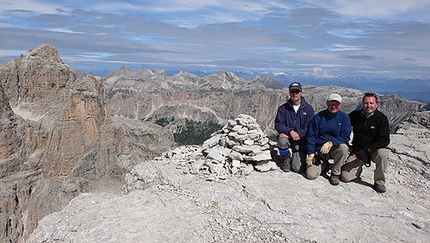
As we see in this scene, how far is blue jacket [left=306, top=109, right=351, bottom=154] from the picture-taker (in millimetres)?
13023

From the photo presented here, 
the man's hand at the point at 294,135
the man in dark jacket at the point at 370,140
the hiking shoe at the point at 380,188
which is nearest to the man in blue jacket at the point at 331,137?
the man in dark jacket at the point at 370,140

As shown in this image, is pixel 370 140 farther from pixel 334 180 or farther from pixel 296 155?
pixel 296 155

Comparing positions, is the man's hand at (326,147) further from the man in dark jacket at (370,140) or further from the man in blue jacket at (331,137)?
the man in dark jacket at (370,140)

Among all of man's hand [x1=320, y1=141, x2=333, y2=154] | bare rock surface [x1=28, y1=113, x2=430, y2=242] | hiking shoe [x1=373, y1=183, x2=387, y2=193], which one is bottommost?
bare rock surface [x1=28, y1=113, x2=430, y2=242]

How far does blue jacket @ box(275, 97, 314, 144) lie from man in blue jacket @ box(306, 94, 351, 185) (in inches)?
25.3

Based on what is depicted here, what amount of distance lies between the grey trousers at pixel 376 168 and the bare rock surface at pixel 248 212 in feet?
1.46

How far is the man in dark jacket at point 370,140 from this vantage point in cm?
1239

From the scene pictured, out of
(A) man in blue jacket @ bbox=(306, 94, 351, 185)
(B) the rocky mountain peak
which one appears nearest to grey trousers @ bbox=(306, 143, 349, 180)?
(A) man in blue jacket @ bbox=(306, 94, 351, 185)

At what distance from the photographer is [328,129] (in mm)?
13164

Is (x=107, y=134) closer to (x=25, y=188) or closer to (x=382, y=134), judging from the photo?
(x=25, y=188)

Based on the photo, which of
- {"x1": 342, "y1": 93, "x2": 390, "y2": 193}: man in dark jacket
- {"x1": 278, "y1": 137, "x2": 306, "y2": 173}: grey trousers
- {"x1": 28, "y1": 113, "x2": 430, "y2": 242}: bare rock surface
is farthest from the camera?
{"x1": 278, "y1": 137, "x2": 306, "y2": 173}: grey trousers

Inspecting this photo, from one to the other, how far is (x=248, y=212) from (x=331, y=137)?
5134 millimetres

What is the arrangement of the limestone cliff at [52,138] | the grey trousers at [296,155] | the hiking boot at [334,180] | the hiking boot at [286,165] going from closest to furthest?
1. the hiking boot at [334,180]
2. the grey trousers at [296,155]
3. the hiking boot at [286,165]
4. the limestone cliff at [52,138]

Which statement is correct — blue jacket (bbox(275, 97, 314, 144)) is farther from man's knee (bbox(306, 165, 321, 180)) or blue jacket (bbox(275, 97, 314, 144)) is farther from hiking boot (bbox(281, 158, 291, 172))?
man's knee (bbox(306, 165, 321, 180))
